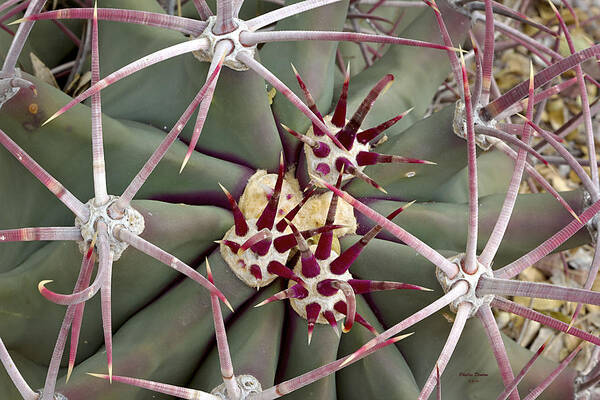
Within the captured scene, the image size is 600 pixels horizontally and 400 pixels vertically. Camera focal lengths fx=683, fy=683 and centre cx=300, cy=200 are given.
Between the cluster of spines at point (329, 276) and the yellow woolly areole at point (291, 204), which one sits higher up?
A: the yellow woolly areole at point (291, 204)

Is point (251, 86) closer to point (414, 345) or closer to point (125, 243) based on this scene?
point (125, 243)

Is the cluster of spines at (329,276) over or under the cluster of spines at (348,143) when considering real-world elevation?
under

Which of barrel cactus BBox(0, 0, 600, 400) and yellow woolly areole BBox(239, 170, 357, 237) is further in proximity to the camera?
yellow woolly areole BBox(239, 170, 357, 237)

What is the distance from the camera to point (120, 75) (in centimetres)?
71

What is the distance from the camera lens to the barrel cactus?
2.50 feet

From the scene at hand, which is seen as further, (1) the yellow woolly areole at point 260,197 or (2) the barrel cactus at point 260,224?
(1) the yellow woolly areole at point 260,197

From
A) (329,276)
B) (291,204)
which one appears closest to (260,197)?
(291,204)

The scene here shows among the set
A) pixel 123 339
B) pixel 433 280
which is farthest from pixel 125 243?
pixel 433 280

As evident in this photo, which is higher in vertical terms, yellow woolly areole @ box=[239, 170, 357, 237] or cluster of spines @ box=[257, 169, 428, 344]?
yellow woolly areole @ box=[239, 170, 357, 237]

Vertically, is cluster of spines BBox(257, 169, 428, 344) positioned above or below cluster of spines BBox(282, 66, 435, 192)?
below

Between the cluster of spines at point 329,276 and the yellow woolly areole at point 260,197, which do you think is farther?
the yellow woolly areole at point 260,197

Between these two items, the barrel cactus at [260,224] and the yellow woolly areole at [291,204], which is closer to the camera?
the barrel cactus at [260,224]

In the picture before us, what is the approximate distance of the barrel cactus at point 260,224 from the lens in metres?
0.76

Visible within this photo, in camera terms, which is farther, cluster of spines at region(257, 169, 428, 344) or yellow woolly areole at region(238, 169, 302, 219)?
yellow woolly areole at region(238, 169, 302, 219)
